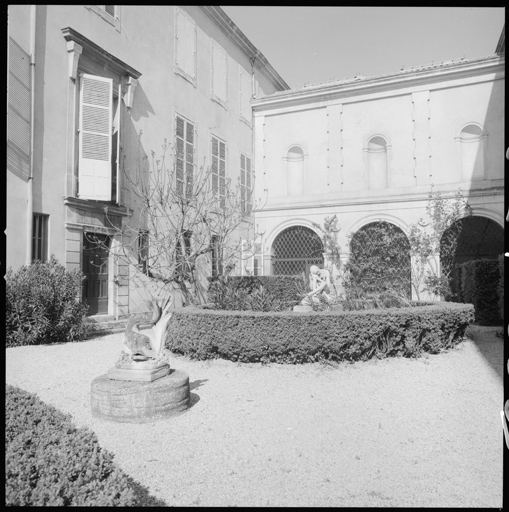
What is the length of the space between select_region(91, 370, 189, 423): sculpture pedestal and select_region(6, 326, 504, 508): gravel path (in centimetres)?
9

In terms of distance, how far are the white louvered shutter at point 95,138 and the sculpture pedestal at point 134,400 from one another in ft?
23.0

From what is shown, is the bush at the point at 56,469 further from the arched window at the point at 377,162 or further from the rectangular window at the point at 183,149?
the arched window at the point at 377,162

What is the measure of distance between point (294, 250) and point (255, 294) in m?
7.92

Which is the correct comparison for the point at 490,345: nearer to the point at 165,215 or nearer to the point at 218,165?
the point at 165,215

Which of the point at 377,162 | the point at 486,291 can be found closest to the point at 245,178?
the point at 377,162

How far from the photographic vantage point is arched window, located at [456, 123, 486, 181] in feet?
42.4

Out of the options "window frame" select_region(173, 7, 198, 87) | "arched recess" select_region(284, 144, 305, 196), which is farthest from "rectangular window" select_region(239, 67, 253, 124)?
"window frame" select_region(173, 7, 198, 87)

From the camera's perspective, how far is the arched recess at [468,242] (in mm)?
13422

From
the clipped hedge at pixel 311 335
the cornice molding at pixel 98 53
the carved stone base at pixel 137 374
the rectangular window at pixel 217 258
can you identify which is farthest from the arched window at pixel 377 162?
the carved stone base at pixel 137 374

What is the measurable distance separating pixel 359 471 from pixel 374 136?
12824 mm

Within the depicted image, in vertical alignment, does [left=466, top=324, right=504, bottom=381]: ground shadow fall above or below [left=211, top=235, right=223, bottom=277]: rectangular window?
below

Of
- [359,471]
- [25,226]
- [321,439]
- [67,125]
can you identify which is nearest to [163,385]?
[321,439]

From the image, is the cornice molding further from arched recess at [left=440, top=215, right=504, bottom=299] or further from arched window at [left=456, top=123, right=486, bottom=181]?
arched recess at [left=440, top=215, right=504, bottom=299]

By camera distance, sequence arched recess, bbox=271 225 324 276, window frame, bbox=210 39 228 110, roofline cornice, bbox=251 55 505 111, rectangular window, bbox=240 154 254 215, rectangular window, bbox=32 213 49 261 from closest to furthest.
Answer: rectangular window, bbox=32 213 49 261, roofline cornice, bbox=251 55 505 111, window frame, bbox=210 39 228 110, arched recess, bbox=271 225 324 276, rectangular window, bbox=240 154 254 215
